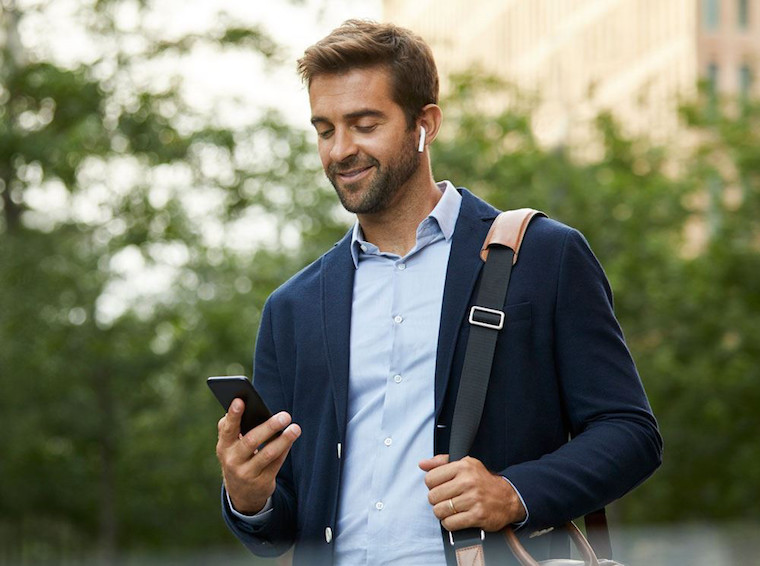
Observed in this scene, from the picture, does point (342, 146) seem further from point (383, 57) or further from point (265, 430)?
point (265, 430)

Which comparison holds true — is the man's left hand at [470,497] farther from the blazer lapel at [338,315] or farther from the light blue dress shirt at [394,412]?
the blazer lapel at [338,315]

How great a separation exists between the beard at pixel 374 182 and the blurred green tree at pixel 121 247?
12.5m

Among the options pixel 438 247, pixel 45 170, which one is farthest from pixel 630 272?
pixel 438 247

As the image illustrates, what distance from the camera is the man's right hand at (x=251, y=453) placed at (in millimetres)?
2738

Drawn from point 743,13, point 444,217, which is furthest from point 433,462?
point 743,13

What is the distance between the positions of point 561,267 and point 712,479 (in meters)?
26.4

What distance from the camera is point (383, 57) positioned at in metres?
3.10

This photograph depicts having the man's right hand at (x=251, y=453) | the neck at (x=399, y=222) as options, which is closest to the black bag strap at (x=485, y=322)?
the neck at (x=399, y=222)

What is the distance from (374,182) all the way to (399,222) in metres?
0.15

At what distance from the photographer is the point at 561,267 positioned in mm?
2879

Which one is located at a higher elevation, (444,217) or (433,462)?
(444,217)

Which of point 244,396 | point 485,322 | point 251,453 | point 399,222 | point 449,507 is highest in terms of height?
point 399,222

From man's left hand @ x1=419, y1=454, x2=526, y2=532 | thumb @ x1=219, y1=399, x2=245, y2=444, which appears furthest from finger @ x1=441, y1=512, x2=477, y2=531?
thumb @ x1=219, y1=399, x2=245, y2=444

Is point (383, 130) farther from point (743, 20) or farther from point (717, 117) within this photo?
point (743, 20)
